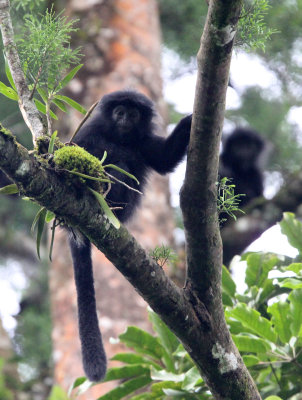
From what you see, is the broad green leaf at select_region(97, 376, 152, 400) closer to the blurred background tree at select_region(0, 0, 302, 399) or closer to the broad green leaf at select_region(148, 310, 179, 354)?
the broad green leaf at select_region(148, 310, 179, 354)

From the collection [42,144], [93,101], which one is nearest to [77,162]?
[42,144]

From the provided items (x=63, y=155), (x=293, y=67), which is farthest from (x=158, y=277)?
(x=293, y=67)

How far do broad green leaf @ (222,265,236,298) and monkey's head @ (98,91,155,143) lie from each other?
1.14m

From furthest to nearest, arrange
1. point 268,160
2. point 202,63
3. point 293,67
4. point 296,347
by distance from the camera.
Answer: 1. point 268,160
2. point 293,67
3. point 296,347
4. point 202,63

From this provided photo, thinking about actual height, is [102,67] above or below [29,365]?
above

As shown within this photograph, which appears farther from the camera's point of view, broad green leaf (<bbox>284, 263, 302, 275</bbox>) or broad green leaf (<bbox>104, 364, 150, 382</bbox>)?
broad green leaf (<bbox>104, 364, 150, 382</bbox>)

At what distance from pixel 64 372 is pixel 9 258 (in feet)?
12.5

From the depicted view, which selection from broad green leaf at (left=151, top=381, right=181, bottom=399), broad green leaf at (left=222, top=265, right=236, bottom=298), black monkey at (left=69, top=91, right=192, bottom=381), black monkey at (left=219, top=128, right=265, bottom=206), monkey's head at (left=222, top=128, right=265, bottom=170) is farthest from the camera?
monkey's head at (left=222, top=128, right=265, bottom=170)

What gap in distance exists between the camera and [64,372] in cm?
413

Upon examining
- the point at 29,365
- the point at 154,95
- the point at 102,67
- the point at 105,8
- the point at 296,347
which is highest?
the point at 105,8

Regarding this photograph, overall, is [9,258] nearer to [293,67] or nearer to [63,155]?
[293,67]

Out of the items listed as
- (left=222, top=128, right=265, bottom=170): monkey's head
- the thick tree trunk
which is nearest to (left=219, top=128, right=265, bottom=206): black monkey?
(left=222, top=128, right=265, bottom=170): monkey's head

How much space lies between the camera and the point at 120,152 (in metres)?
3.28

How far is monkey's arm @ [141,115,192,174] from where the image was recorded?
9.97ft
